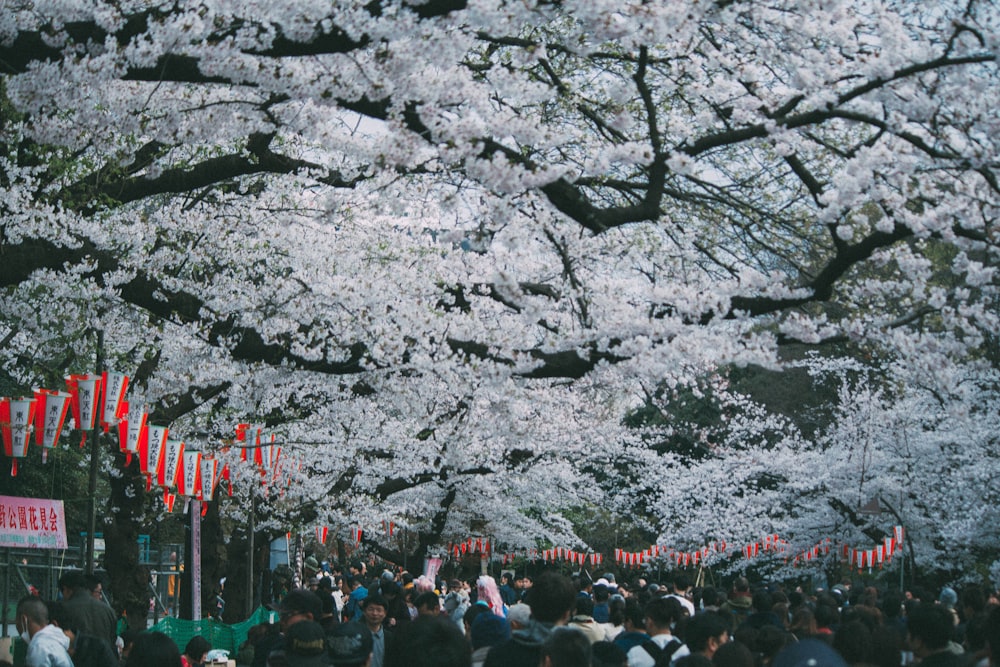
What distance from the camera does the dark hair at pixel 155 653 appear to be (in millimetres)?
5188

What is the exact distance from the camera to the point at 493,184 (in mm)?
7504

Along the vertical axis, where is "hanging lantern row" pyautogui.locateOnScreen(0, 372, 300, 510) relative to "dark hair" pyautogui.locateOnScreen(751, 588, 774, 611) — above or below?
above

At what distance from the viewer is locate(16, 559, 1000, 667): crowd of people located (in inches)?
178

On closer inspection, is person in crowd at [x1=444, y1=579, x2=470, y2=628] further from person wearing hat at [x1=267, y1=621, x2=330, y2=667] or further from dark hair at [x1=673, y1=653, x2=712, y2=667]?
dark hair at [x1=673, y1=653, x2=712, y2=667]

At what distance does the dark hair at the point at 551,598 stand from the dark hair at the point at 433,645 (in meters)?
1.00

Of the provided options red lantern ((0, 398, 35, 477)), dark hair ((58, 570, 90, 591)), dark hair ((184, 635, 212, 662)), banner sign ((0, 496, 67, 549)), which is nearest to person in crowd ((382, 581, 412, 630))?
dark hair ((184, 635, 212, 662))

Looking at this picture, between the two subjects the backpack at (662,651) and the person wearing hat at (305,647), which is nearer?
the person wearing hat at (305,647)

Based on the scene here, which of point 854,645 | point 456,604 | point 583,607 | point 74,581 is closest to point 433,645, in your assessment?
point 854,645

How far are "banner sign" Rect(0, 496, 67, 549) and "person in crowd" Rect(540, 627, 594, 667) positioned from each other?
51.4ft

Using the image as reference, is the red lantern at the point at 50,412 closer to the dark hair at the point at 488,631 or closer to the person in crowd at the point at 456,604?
the person in crowd at the point at 456,604

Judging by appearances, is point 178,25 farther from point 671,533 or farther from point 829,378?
point 829,378

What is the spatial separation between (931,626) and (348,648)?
10.4 feet

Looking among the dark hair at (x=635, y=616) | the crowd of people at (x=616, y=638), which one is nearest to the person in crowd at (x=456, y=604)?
the dark hair at (x=635, y=616)

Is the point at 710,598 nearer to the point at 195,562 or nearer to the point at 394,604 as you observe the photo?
the point at 394,604
